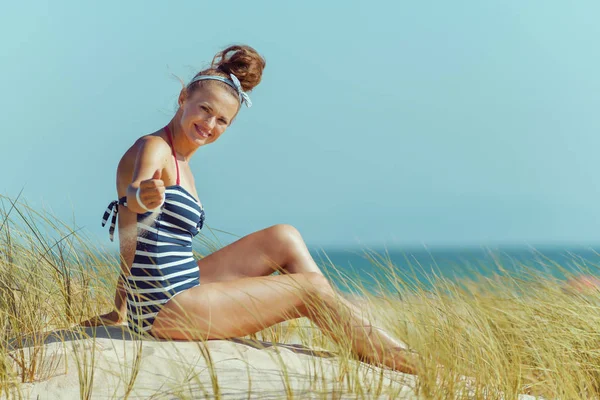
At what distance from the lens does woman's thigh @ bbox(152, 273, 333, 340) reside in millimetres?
2707

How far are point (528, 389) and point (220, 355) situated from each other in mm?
1501

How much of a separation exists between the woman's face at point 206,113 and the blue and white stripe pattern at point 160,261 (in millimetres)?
357

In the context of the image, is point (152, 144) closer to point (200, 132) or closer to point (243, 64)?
point (200, 132)

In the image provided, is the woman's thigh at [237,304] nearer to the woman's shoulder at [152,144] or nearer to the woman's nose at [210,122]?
the woman's shoulder at [152,144]

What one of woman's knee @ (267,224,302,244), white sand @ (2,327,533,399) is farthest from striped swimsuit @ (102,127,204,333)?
woman's knee @ (267,224,302,244)

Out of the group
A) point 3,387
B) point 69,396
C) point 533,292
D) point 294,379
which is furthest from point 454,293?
point 3,387

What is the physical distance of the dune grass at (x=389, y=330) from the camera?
2.41m

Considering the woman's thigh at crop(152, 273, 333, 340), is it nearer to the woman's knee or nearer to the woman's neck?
the woman's knee

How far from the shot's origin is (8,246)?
3.22 m

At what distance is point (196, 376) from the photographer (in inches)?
88.2

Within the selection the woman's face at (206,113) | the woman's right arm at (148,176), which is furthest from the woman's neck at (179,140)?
the woman's right arm at (148,176)

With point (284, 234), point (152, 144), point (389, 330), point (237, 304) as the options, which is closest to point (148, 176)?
point (152, 144)

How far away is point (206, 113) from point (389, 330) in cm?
132

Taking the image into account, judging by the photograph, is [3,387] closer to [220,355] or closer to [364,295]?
[220,355]
